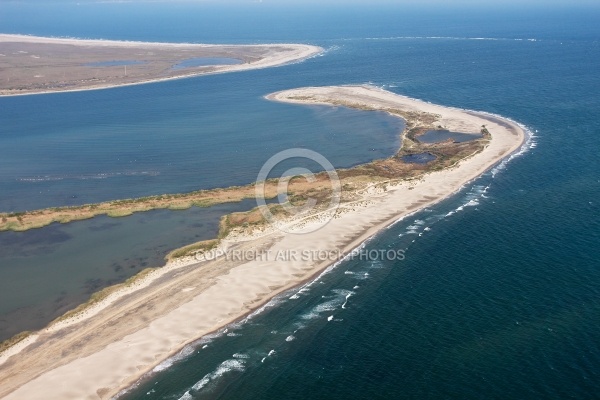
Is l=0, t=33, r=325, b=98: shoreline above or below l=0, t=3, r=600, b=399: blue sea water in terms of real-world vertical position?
above

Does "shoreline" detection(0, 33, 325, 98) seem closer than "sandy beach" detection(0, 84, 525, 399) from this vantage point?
No

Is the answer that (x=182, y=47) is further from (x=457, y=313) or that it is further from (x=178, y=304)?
(x=457, y=313)

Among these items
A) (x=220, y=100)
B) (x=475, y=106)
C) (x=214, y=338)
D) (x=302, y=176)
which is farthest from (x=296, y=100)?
(x=214, y=338)

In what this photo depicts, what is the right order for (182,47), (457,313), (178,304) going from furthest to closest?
(182,47) → (178,304) → (457,313)

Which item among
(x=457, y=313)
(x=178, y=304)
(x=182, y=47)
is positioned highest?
(x=182, y=47)

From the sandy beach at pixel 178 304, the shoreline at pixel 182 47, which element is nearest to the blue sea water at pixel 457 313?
the sandy beach at pixel 178 304

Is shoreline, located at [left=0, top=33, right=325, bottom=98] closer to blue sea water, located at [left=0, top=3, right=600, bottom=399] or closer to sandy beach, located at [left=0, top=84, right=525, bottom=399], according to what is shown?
blue sea water, located at [left=0, top=3, right=600, bottom=399]

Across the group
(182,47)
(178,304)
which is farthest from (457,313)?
(182,47)

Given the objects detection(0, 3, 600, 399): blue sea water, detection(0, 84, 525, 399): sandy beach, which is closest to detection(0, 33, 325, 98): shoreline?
detection(0, 3, 600, 399): blue sea water
